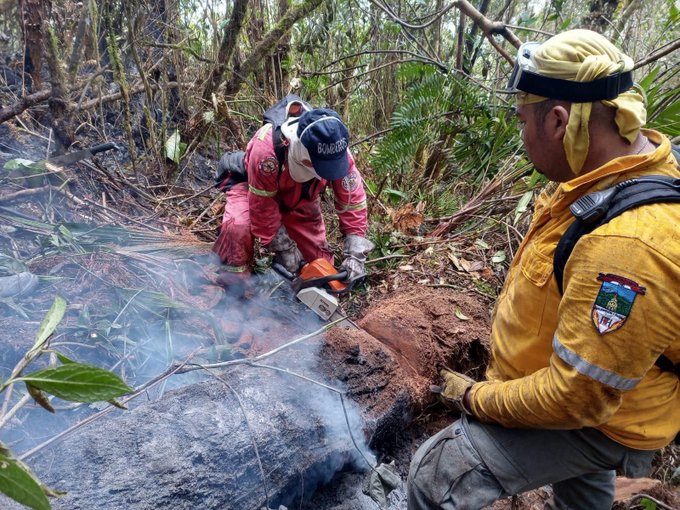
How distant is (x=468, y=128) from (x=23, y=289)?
3886 mm

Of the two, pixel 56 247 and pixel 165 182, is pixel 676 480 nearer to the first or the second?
pixel 56 247

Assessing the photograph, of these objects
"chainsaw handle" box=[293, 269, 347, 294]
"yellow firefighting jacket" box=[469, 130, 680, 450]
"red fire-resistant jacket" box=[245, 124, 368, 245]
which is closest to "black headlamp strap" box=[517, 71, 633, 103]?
"yellow firefighting jacket" box=[469, 130, 680, 450]

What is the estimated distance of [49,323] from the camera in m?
1.17

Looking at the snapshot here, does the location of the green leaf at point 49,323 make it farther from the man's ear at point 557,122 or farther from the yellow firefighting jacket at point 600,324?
the man's ear at point 557,122

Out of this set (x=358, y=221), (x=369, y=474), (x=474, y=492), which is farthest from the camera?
(x=358, y=221)

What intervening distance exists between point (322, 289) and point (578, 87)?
6.55ft

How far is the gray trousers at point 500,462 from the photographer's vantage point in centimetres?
147

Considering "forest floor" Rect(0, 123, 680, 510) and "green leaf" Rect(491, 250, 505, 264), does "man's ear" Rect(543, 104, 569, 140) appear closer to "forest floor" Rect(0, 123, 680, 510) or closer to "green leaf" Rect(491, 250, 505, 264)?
"forest floor" Rect(0, 123, 680, 510)

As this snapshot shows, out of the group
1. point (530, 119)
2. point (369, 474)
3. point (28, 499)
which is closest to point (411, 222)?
point (369, 474)

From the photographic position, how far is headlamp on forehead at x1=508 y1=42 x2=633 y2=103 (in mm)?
1259

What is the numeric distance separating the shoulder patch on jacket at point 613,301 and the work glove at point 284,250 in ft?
9.57

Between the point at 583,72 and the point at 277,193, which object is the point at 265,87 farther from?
the point at 583,72

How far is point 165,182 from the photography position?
15.7 feet

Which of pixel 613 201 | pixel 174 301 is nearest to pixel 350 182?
→ pixel 174 301
